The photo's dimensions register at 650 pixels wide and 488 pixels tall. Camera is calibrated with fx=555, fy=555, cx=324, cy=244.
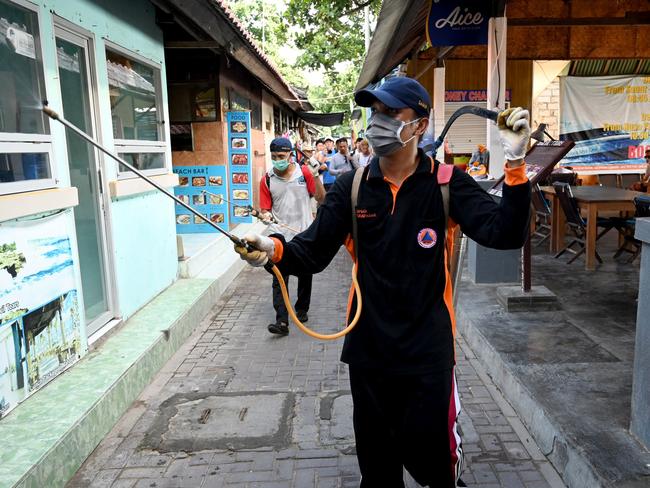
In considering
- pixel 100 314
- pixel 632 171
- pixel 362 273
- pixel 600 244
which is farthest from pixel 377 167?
pixel 632 171

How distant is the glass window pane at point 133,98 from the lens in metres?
5.30

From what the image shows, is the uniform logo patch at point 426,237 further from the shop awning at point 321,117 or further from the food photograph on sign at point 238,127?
the shop awning at point 321,117

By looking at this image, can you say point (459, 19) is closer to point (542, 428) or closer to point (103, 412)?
point (542, 428)

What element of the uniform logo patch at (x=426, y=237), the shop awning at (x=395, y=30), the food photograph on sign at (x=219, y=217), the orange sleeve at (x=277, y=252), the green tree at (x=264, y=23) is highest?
the green tree at (x=264, y=23)

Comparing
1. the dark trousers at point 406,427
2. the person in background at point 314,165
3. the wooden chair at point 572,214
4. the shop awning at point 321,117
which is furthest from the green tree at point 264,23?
the dark trousers at point 406,427

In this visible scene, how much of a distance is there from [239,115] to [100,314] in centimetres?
585

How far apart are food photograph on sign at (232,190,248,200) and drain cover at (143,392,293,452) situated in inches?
253

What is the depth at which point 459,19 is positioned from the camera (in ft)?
20.6

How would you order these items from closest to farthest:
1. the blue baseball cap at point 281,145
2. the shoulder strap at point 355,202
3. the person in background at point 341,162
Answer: the shoulder strap at point 355,202, the blue baseball cap at point 281,145, the person in background at point 341,162

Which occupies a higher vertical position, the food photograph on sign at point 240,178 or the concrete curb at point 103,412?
the food photograph on sign at point 240,178

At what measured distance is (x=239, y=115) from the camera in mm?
9961

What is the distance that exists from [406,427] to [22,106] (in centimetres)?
324

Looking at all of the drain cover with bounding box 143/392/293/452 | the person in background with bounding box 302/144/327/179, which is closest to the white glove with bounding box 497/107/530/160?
the drain cover with bounding box 143/392/293/452

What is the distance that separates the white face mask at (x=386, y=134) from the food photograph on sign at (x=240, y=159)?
8.11 meters
